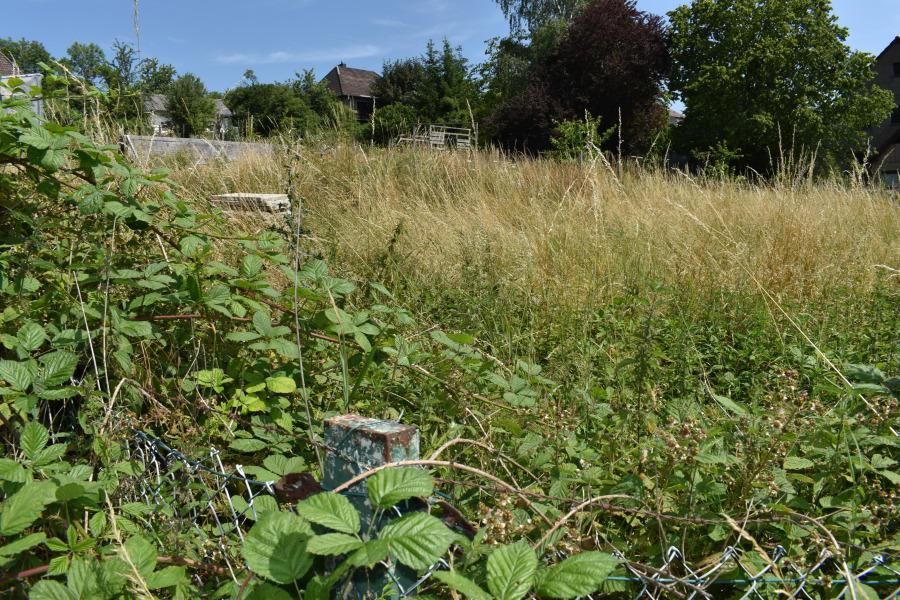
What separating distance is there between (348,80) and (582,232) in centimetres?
5405

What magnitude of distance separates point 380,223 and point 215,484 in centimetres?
318

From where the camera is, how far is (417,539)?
83 cm

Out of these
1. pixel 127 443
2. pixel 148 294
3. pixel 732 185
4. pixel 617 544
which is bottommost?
pixel 617 544

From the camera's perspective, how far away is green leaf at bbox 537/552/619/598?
852mm

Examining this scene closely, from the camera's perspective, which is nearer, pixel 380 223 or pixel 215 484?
pixel 215 484

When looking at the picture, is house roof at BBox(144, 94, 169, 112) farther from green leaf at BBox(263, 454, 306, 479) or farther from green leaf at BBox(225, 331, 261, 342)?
green leaf at BBox(263, 454, 306, 479)

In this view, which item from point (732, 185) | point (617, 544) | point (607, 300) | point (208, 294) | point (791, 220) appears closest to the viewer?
point (617, 544)

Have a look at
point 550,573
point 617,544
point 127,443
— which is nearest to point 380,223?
point 127,443

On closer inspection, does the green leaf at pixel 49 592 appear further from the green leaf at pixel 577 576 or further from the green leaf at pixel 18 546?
the green leaf at pixel 577 576

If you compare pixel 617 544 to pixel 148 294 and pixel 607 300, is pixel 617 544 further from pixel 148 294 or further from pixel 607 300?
pixel 607 300

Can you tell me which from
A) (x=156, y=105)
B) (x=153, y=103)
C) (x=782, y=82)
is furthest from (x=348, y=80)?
(x=153, y=103)

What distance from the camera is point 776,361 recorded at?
265cm

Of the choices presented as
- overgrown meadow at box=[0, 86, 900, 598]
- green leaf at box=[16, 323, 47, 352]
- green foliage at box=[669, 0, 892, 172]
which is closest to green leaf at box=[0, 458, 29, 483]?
overgrown meadow at box=[0, 86, 900, 598]

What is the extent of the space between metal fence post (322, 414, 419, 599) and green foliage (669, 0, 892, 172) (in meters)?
28.4
